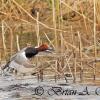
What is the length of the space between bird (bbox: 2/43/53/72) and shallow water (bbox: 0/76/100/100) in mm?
232

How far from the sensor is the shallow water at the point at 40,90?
6.95 m

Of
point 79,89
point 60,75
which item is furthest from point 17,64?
point 79,89

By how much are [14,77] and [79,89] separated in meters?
1.37

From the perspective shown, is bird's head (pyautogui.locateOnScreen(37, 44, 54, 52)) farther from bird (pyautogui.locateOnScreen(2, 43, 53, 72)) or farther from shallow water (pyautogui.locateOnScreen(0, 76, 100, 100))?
shallow water (pyautogui.locateOnScreen(0, 76, 100, 100))

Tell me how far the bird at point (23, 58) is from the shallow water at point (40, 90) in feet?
0.76

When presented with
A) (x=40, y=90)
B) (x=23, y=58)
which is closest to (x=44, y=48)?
(x=23, y=58)

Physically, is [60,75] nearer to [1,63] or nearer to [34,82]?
[34,82]

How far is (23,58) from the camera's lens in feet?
27.2

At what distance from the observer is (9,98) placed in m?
6.89

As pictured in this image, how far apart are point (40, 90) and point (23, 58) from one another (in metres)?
1.10
